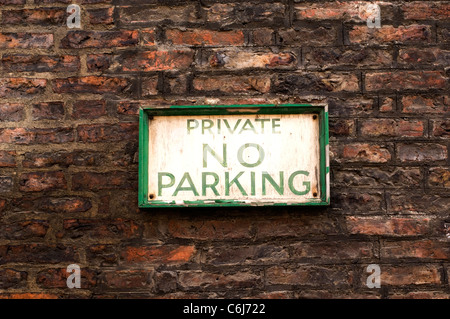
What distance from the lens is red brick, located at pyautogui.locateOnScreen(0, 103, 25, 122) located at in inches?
63.1

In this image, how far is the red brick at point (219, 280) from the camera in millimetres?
1522

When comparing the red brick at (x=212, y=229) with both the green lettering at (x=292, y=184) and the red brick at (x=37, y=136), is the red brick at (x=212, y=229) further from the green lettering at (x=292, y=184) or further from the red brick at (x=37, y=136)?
the red brick at (x=37, y=136)

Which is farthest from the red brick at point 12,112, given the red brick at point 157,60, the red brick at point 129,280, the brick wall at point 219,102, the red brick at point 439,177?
the red brick at point 439,177

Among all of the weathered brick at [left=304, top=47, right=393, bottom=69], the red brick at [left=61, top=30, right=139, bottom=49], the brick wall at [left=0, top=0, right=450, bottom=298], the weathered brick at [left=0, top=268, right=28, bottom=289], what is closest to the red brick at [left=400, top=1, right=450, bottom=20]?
the brick wall at [left=0, top=0, right=450, bottom=298]

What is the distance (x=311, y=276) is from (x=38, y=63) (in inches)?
47.0

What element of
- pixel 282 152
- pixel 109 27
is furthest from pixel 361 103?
pixel 109 27

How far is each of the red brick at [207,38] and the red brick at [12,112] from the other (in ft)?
1.88

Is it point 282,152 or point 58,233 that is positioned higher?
point 282,152

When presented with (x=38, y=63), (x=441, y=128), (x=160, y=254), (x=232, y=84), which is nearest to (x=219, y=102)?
(x=232, y=84)

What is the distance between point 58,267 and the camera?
5.05 ft
